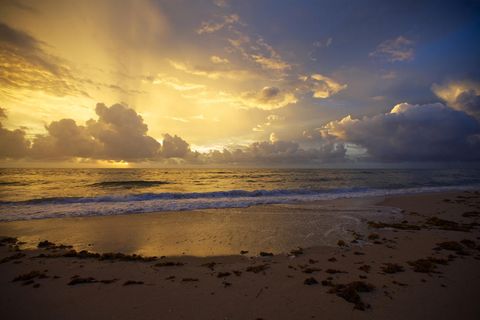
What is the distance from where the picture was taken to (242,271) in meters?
6.67

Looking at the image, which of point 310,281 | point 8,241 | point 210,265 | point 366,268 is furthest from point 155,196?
point 366,268

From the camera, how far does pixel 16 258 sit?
7762 mm

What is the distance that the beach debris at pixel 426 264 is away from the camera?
6.58 meters

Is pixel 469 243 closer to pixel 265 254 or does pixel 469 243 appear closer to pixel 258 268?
pixel 265 254

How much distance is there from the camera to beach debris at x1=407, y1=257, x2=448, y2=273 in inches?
259

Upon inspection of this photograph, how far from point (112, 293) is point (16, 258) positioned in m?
5.09

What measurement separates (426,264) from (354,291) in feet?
11.1

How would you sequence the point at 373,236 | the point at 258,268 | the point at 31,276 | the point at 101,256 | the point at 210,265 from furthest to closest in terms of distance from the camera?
the point at 373,236 < the point at 101,256 < the point at 210,265 < the point at 258,268 < the point at 31,276

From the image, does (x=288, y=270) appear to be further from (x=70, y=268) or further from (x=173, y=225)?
(x=173, y=225)

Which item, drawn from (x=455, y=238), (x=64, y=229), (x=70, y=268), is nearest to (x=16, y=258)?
(x=70, y=268)

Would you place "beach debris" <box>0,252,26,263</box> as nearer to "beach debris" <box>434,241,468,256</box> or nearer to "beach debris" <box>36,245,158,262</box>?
"beach debris" <box>36,245,158,262</box>

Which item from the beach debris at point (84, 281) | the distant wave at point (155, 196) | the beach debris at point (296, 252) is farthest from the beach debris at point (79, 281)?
the distant wave at point (155, 196)

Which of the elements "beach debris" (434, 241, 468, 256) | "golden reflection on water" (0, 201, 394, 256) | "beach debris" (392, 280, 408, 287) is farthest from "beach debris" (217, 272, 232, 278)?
"beach debris" (434, 241, 468, 256)

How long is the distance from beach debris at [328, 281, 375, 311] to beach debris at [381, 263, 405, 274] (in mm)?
1311
